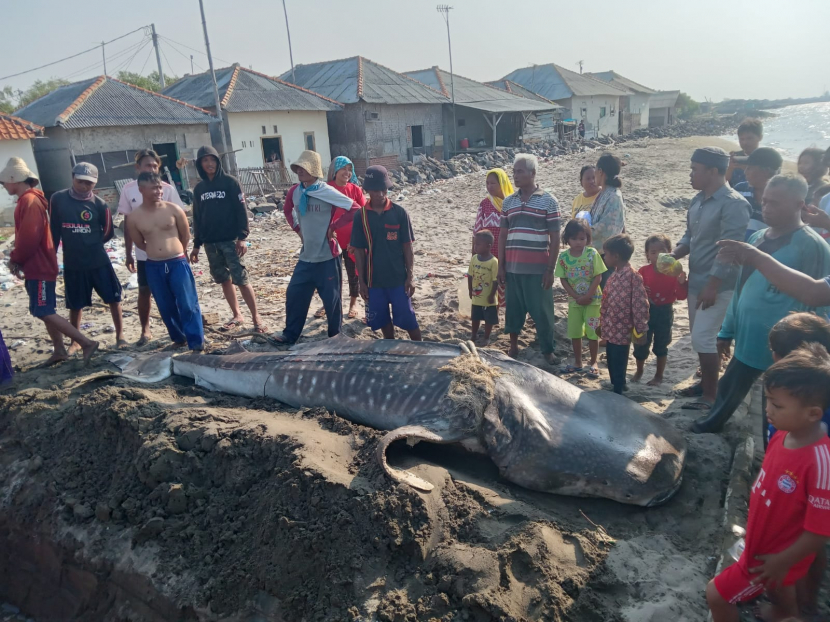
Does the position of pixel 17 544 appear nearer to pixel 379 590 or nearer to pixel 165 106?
pixel 379 590

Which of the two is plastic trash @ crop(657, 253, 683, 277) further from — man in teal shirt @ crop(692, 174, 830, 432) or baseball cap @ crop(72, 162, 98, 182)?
baseball cap @ crop(72, 162, 98, 182)

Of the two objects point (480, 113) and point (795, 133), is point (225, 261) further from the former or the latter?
point (795, 133)

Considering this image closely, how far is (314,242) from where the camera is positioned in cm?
556

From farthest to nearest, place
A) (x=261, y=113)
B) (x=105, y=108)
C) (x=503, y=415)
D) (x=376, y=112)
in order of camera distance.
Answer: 1. (x=376, y=112)
2. (x=261, y=113)
3. (x=105, y=108)
4. (x=503, y=415)

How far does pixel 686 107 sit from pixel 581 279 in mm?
72299

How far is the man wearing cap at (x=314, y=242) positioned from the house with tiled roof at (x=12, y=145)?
12.4 metres

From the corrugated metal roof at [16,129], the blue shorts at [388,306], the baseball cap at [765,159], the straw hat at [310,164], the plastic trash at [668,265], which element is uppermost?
the corrugated metal roof at [16,129]

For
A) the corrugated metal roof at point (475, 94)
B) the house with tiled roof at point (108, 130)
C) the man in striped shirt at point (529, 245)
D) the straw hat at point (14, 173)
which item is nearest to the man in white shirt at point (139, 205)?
the straw hat at point (14, 173)

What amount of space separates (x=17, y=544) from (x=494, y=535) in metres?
3.33

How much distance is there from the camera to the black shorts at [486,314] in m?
5.95

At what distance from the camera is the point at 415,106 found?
27484 millimetres

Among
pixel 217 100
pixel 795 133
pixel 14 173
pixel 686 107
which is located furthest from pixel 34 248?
pixel 686 107

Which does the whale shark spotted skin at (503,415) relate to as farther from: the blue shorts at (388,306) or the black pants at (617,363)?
the blue shorts at (388,306)

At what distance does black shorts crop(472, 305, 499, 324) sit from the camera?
595 cm
